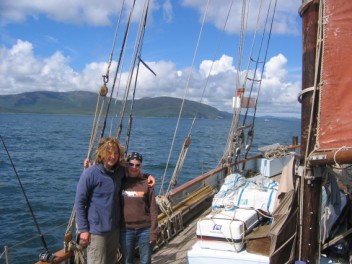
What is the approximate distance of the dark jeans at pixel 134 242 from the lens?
3.86 m

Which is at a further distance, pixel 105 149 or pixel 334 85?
pixel 105 149

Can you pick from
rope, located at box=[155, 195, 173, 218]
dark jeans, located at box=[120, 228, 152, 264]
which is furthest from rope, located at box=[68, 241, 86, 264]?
rope, located at box=[155, 195, 173, 218]

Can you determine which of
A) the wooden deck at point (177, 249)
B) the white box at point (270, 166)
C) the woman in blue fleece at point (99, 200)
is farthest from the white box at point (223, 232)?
the white box at point (270, 166)

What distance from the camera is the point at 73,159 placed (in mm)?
29828

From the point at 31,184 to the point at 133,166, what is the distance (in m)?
17.0

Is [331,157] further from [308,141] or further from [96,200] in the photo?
[96,200]

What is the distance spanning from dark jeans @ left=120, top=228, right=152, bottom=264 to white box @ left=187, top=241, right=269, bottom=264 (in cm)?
62

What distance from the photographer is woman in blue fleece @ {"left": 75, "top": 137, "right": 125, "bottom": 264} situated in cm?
346

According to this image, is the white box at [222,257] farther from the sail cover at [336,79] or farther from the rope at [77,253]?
the sail cover at [336,79]

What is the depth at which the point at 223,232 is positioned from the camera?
174 inches

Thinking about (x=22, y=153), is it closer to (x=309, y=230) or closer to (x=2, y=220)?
(x=2, y=220)

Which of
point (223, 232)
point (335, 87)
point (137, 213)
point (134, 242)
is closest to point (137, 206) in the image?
point (137, 213)

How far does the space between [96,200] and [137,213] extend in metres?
0.48

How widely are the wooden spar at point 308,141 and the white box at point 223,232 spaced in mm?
986
